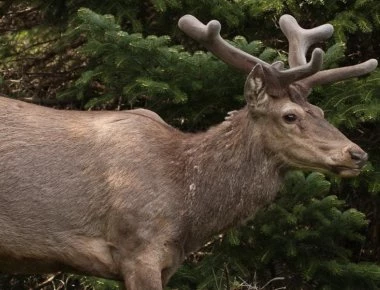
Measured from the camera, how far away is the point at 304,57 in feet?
26.5

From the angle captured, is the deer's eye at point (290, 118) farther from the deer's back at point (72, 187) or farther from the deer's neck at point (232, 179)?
the deer's back at point (72, 187)

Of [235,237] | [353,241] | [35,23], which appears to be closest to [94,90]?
[35,23]

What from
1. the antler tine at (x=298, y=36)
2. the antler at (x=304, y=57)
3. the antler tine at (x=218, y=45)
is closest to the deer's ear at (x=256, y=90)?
the antler tine at (x=218, y=45)

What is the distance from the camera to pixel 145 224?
289 inches

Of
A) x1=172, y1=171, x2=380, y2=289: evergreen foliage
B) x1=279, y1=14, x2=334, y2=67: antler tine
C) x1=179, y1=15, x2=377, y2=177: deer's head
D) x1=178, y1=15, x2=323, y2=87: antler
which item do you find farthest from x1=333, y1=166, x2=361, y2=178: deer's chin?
x1=172, y1=171, x2=380, y2=289: evergreen foliage

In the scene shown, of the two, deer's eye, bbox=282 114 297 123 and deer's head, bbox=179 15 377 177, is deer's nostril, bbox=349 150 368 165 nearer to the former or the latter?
deer's head, bbox=179 15 377 177

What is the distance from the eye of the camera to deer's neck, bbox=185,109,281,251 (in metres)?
7.67

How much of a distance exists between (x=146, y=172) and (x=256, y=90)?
866mm

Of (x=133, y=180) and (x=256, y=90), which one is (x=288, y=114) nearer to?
(x=256, y=90)

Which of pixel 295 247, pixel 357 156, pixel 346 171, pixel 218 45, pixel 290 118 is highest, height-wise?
pixel 218 45

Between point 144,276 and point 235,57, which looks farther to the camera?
point 235,57

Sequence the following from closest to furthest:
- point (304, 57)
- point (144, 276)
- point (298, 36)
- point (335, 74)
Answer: point (144, 276)
point (335, 74)
point (304, 57)
point (298, 36)

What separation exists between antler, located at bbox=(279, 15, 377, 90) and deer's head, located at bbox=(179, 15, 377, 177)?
12 cm

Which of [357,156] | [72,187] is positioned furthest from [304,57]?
[72,187]
